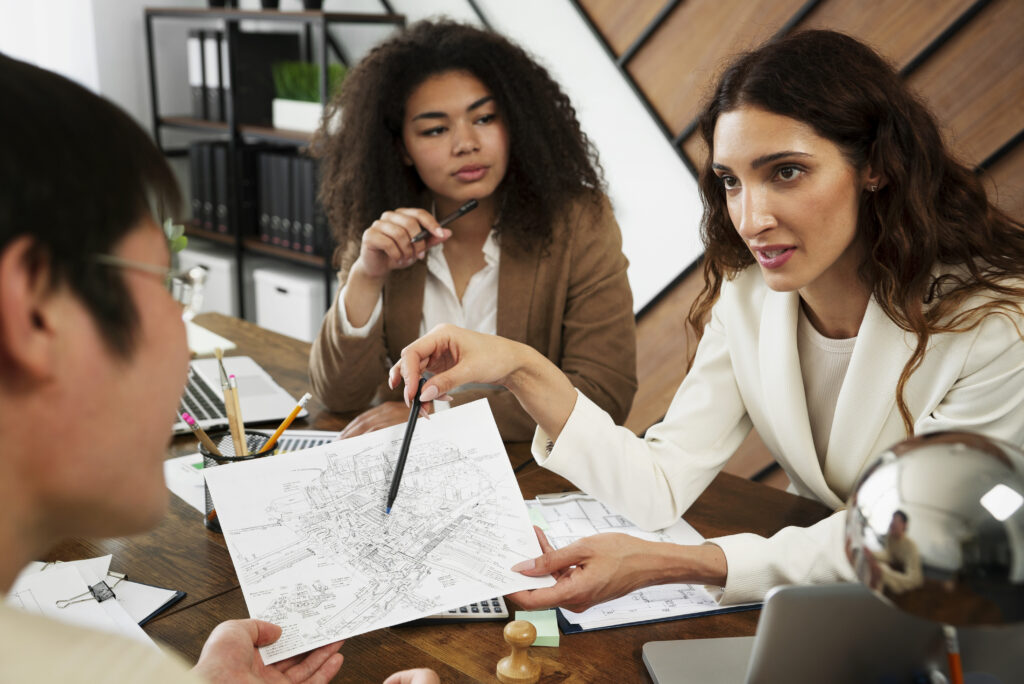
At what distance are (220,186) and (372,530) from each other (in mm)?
2969

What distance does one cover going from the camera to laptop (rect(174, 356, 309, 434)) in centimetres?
158

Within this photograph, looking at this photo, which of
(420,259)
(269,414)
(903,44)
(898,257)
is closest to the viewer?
(898,257)

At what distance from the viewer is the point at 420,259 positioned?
1.86 m

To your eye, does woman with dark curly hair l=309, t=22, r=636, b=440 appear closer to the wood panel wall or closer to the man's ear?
the wood panel wall

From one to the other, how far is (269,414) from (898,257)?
42.9 inches

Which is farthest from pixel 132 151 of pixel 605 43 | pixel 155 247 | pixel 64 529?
pixel 605 43

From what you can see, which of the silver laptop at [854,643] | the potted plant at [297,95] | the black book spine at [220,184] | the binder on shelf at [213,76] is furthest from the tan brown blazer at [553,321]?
the binder on shelf at [213,76]

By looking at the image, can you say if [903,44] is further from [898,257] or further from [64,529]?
[64,529]

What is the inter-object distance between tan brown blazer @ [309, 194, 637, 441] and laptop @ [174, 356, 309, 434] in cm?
9

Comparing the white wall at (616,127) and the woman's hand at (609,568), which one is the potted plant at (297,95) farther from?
the woman's hand at (609,568)

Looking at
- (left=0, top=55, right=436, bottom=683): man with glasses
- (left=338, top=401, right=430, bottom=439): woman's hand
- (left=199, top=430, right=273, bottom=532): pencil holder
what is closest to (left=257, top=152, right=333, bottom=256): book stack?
(left=338, top=401, right=430, bottom=439): woman's hand

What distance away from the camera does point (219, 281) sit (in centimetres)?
375

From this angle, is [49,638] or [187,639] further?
[187,639]

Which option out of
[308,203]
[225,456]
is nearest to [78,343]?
[225,456]
